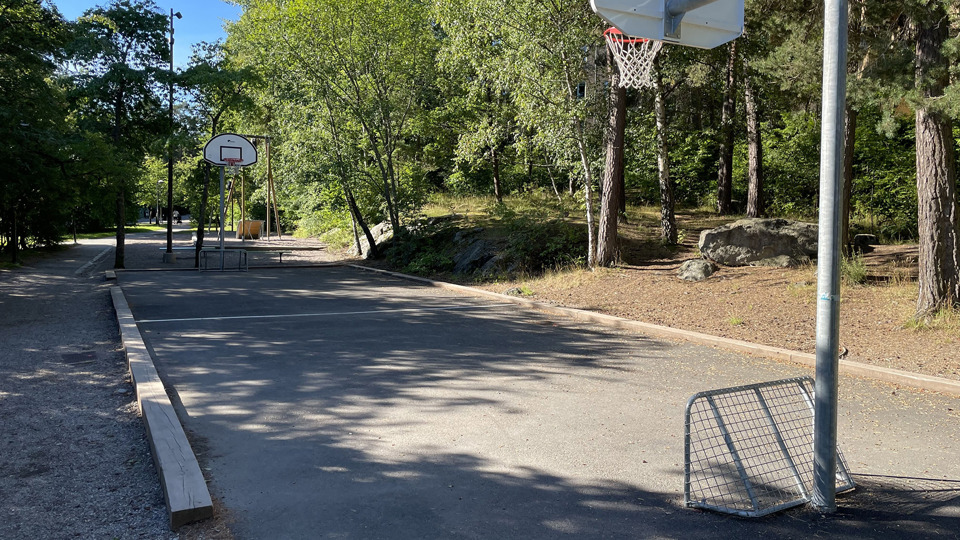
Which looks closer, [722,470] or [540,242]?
[722,470]

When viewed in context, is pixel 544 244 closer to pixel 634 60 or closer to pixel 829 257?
pixel 634 60

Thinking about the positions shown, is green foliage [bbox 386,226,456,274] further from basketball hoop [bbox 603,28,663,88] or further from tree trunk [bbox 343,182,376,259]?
basketball hoop [bbox 603,28,663,88]

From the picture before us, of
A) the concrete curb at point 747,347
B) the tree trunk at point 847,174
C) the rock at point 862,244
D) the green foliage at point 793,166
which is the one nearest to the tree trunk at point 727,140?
the green foliage at point 793,166

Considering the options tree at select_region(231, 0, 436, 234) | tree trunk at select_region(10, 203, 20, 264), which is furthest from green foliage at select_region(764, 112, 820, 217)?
tree trunk at select_region(10, 203, 20, 264)

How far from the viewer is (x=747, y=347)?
27.9 feet

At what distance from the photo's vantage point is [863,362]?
759cm

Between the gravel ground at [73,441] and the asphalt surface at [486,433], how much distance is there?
0.42m

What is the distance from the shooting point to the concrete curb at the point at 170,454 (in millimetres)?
3646

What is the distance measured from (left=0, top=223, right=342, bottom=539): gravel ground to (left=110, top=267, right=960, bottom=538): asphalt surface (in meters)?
0.42

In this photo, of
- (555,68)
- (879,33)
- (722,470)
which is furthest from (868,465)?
(555,68)

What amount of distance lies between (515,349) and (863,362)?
4.01 metres

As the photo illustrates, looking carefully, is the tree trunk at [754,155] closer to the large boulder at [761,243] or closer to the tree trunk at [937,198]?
the large boulder at [761,243]

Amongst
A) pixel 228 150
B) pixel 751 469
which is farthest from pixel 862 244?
pixel 228 150

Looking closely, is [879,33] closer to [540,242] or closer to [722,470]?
[540,242]
